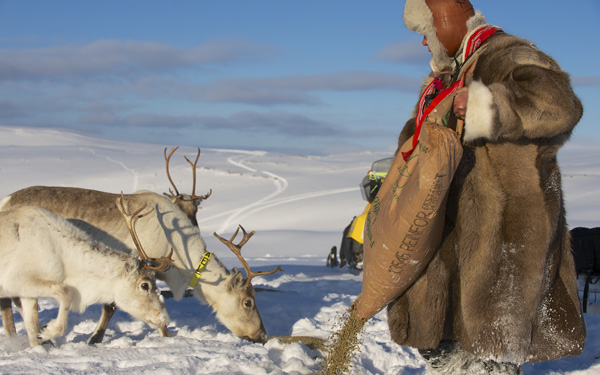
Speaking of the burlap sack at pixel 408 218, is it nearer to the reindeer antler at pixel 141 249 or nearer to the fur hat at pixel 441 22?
the fur hat at pixel 441 22

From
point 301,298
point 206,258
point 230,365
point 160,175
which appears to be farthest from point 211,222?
point 230,365

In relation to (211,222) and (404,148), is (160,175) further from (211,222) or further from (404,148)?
(404,148)

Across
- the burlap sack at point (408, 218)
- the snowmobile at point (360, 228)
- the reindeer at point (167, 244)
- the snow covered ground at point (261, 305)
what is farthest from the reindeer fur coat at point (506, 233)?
the snowmobile at point (360, 228)

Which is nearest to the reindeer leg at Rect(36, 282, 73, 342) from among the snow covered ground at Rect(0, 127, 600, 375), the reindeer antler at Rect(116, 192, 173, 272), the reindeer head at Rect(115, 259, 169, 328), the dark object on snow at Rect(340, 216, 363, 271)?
the snow covered ground at Rect(0, 127, 600, 375)

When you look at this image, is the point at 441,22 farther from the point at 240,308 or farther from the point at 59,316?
the point at 59,316

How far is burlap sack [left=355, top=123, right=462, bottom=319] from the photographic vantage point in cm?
238

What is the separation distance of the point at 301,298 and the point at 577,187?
1759 cm

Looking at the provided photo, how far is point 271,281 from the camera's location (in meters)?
8.51

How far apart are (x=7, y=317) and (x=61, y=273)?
84cm

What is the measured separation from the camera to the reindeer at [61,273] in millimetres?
4586

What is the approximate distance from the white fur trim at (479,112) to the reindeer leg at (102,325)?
12.6ft

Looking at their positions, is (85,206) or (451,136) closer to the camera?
(451,136)

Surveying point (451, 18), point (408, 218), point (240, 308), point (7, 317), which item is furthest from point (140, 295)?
point (451, 18)

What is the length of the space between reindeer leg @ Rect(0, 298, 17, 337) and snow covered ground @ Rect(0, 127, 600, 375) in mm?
75
